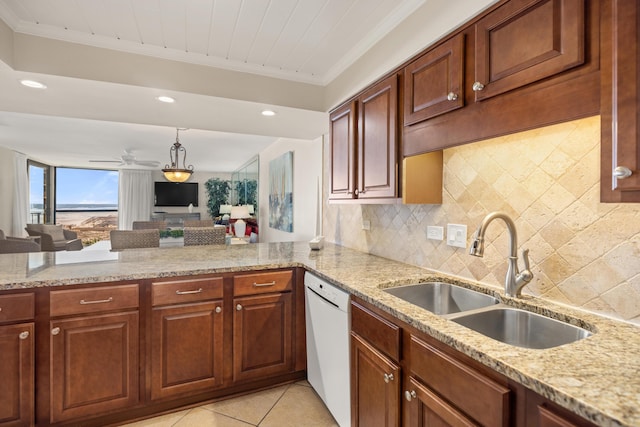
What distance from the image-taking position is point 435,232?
6.06 ft

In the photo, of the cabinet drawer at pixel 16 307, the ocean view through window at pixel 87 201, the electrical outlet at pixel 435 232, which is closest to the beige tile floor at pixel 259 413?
the cabinet drawer at pixel 16 307

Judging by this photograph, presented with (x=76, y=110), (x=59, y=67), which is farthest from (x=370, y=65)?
(x=76, y=110)

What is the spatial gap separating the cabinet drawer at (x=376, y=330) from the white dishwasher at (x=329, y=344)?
8cm

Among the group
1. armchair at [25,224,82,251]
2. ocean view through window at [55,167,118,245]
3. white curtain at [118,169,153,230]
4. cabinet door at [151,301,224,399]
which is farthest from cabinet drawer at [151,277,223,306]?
white curtain at [118,169,153,230]

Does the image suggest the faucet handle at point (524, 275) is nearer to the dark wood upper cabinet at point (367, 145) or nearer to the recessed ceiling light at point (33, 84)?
the dark wood upper cabinet at point (367, 145)

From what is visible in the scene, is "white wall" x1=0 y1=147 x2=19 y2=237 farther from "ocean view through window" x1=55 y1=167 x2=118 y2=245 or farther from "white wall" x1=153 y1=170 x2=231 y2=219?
"white wall" x1=153 y1=170 x2=231 y2=219

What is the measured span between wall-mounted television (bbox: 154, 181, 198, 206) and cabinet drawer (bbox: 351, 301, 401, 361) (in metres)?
9.57

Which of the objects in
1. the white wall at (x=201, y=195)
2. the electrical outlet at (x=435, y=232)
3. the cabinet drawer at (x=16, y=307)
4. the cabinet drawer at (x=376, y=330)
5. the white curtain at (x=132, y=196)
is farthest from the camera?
the white wall at (x=201, y=195)

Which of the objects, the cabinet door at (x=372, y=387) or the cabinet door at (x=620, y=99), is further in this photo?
the cabinet door at (x=372, y=387)

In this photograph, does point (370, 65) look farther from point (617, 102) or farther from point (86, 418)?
point (86, 418)

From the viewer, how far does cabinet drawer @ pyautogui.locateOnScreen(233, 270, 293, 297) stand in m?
2.01

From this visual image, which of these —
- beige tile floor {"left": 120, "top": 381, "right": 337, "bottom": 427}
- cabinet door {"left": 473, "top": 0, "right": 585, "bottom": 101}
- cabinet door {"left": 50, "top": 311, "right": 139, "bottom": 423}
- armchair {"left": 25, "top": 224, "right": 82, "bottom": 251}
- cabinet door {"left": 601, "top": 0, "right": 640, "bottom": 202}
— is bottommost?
beige tile floor {"left": 120, "top": 381, "right": 337, "bottom": 427}

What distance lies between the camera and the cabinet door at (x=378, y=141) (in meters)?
1.73

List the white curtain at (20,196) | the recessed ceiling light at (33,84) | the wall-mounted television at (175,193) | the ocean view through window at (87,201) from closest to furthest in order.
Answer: the recessed ceiling light at (33,84) < the white curtain at (20,196) < the ocean view through window at (87,201) < the wall-mounted television at (175,193)
